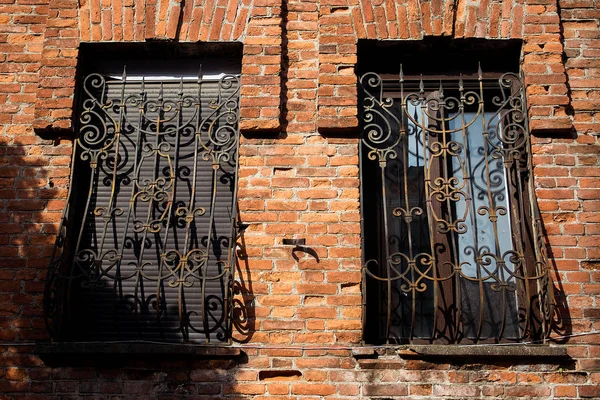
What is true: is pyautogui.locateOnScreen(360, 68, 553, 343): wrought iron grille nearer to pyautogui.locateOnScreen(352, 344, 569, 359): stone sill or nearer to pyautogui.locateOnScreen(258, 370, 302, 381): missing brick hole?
pyautogui.locateOnScreen(352, 344, 569, 359): stone sill

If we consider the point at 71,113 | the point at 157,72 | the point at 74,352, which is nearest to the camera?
the point at 74,352

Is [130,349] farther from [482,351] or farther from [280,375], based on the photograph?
[482,351]

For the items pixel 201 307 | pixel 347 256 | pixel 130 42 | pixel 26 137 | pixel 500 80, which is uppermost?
pixel 130 42

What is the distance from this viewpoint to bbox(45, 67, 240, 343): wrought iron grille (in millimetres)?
3967

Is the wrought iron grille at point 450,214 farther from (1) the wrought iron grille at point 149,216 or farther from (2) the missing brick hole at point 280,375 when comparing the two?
(1) the wrought iron grille at point 149,216

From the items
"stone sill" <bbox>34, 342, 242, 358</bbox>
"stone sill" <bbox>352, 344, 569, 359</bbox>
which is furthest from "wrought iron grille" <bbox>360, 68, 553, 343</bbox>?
"stone sill" <bbox>34, 342, 242, 358</bbox>

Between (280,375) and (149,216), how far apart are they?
133cm

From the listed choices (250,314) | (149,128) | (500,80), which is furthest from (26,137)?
(500,80)

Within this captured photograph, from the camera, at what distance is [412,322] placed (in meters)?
3.81

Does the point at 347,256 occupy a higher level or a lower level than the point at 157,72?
lower

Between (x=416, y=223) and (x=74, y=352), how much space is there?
2.30 meters

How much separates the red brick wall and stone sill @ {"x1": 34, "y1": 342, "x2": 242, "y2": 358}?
9 centimetres

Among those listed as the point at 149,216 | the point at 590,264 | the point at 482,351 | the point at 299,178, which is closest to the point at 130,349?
the point at 149,216

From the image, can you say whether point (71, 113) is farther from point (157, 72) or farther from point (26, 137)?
point (157, 72)
